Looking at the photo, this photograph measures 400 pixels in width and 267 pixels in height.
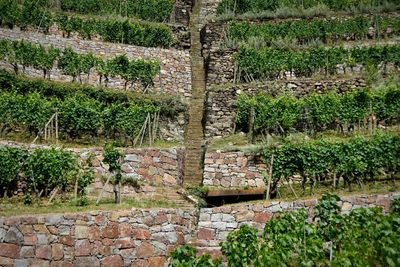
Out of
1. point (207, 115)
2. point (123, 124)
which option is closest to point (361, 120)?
point (207, 115)

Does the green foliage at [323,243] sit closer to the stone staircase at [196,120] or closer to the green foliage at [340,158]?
the green foliage at [340,158]

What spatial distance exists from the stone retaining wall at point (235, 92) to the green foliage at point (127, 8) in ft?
36.8

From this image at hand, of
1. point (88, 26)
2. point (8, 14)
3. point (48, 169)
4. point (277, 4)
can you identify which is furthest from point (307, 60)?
point (8, 14)

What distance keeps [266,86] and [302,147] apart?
20.7 ft

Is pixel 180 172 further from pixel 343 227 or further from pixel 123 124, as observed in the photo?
pixel 343 227

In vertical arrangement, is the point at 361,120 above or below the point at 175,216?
above

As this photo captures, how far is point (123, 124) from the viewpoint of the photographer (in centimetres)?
1673

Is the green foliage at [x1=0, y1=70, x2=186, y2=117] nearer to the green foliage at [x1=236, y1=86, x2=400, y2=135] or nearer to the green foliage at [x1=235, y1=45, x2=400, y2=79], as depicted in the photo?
the green foliage at [x1=236, y1=86, x2=400, y2=135]

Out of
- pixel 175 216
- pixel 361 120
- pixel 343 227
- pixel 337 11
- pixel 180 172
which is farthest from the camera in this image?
pixel 337 11

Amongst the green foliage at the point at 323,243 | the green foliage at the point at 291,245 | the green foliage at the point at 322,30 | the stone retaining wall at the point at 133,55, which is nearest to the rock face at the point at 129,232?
the green foliage at the point at 323,243

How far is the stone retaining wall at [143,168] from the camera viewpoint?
14656mm

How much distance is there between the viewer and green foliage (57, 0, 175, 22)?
91.4 ft

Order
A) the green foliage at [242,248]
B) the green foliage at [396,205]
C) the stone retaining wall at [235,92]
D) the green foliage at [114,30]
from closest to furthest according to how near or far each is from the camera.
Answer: the green foliage at [242,248], the green foliage at [396,205], the stone retaining wall at [235,92], the green foliage at [114,30]

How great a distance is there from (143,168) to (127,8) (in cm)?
1653
